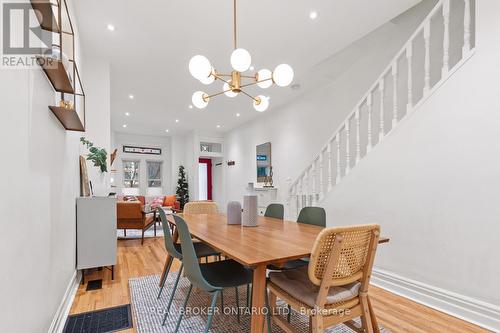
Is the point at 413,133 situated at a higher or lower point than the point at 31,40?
lower

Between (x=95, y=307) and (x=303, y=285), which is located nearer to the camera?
(x=303, y=285)

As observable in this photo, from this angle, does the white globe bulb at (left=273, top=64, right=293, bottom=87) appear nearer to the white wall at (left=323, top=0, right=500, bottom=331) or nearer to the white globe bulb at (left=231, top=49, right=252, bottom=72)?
the white globe bulb at (left=231, top=49, right=252, bottom=72)

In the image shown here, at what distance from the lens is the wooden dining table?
1.33 m

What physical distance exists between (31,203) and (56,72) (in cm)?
88

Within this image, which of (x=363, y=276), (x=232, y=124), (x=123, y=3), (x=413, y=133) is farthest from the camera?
(x=232, y=124)

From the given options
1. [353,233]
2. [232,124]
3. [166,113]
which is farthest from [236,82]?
[232,124]

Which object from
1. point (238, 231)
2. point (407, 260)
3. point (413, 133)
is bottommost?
point (407, 260)

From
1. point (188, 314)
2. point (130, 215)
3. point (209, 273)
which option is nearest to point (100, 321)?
point (188, 314)

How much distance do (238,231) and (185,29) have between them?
2716mm

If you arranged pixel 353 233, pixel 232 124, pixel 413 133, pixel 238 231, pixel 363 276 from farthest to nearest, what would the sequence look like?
pixel 232 124
pixel 413 133
pixel 238 231
pixel 363 276
pixel 353 233

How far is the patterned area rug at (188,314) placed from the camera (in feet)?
6.51

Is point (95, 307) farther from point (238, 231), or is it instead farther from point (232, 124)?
point (232, 124)

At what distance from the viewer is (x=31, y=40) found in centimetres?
136

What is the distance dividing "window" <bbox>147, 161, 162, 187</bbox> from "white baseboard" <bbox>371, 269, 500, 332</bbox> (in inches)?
342
